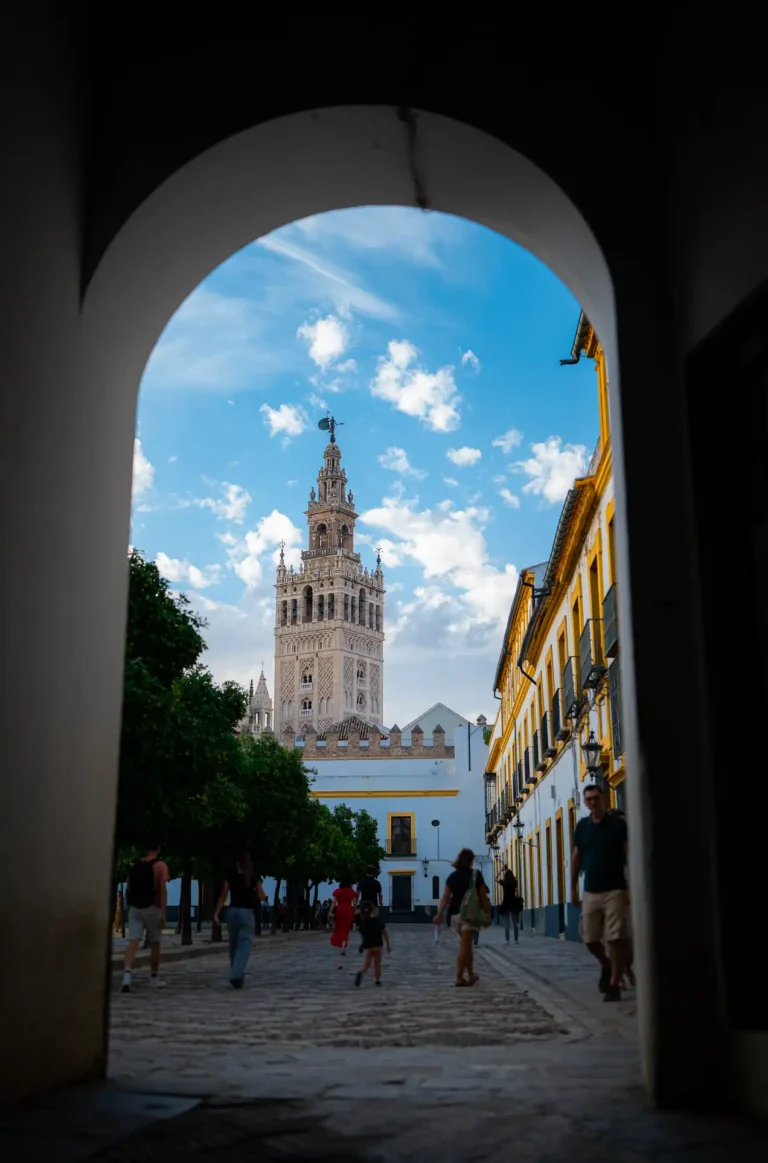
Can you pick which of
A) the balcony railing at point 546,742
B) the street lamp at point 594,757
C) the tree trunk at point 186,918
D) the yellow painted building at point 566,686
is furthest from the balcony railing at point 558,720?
the tree trunk at point 186,918

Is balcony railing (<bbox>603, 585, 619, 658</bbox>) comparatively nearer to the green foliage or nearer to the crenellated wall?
the green foliage

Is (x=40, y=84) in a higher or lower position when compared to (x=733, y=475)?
higher

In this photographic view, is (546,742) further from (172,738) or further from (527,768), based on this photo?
(172,738)

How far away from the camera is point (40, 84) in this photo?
427cm

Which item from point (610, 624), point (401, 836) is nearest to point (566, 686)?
point (610, 624)

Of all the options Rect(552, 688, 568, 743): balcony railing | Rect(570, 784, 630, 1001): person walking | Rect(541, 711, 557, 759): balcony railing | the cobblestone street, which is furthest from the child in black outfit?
Rect(541, 711, 557, 759): balcony railing

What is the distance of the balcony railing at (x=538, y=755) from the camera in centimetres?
2514

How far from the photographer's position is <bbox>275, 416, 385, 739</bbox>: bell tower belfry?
11262 cm

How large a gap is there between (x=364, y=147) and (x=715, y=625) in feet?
8.24

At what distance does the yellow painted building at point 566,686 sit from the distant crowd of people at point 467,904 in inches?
69.9

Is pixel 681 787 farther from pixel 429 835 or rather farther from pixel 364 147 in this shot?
pixel 429 835

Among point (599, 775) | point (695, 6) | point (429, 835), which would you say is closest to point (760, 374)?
point (695, 6)

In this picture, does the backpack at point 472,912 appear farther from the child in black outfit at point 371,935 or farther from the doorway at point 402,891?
the doorway at point 402,891

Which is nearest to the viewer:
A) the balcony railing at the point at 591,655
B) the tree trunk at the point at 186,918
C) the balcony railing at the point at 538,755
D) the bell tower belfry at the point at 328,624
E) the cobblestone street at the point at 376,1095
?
the cobblestone street at the point at 376,1095
